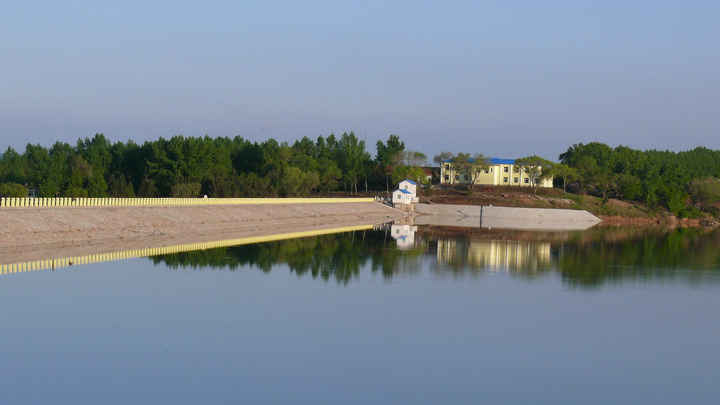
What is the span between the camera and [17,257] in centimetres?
3269

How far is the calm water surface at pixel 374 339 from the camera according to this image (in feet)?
47.6

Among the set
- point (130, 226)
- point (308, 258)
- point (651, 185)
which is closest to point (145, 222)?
point (130, 226)

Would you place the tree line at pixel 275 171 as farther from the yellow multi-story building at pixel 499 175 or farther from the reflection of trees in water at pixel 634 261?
the reflection of trees in water at pixel 634 261

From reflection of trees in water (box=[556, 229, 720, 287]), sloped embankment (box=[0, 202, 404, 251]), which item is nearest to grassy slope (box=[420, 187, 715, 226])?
sloped embankment (box=[0, 202, 404, 251])

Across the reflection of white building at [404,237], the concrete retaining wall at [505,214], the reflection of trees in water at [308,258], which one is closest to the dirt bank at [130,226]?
the reflection of trees in water at [308,258]

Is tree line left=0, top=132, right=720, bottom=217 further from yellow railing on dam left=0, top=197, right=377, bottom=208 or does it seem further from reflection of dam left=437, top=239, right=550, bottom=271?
reflection of dam left=437, top=239, right=550, bottom=271

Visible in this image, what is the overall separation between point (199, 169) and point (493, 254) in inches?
2650

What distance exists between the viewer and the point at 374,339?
62.2ft

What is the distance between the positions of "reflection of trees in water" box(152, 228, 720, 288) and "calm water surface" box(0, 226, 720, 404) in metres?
0.43

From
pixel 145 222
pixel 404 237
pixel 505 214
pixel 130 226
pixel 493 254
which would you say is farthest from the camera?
pixel 505 214

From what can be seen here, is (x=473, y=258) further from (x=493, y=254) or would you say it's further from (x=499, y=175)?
(x=499, y=175)

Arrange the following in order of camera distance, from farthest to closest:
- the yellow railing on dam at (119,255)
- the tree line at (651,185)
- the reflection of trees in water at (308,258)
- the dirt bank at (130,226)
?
the tree line at (651,185) < the dirt bank at (130,226) < the reflection of trees in water at (308,258) < the yellow railing on dam at (119,255)

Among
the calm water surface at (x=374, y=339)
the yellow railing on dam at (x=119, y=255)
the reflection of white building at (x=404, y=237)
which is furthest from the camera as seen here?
the reflection of white building at (x=404, y=237)

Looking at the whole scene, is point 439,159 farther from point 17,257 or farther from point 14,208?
point 17,257
